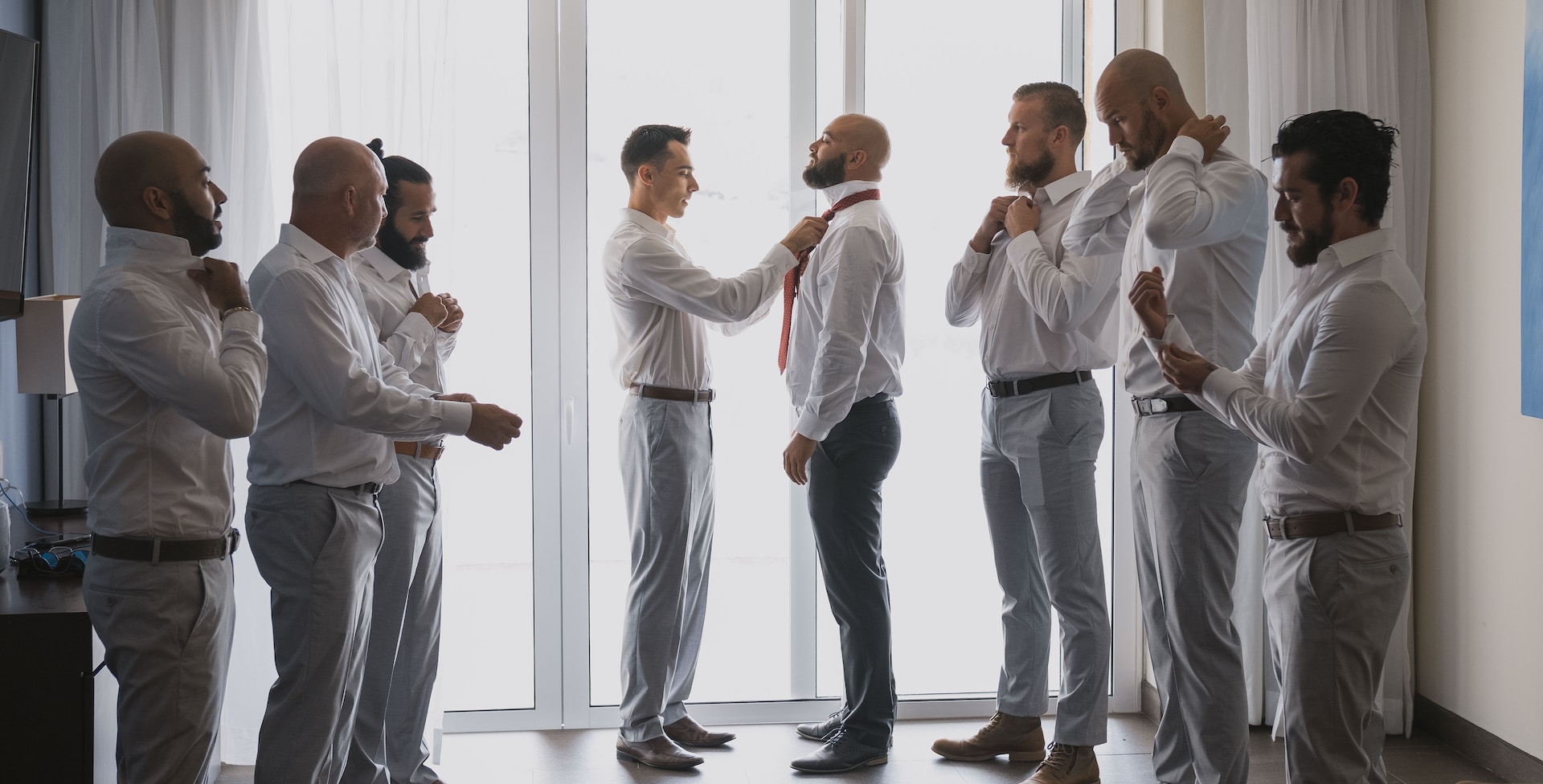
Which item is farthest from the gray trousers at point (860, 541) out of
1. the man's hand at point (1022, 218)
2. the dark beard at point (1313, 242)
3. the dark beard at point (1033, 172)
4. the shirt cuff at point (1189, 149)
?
the dark beard at point (1313, 242)

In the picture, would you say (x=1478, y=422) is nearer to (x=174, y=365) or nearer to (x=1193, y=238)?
(x=1193, y=238)

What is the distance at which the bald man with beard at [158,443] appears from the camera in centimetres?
204

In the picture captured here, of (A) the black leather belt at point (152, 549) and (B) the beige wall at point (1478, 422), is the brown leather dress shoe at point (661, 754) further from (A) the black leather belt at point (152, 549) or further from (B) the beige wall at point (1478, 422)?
(B) the beige wall at point (1478, 422)

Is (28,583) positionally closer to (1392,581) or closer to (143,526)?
(143,526)

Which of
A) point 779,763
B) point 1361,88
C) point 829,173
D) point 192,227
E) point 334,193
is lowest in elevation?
point 779,763

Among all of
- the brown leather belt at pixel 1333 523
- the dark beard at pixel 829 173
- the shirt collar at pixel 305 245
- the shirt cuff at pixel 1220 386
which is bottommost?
the brown leather belt at pixel 1333 523

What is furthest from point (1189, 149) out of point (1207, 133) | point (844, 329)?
point (844, 329)

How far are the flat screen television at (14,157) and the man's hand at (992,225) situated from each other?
8.01 ft

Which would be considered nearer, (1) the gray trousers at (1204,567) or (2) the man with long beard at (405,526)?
(1) the gray trousers at (1204,567)

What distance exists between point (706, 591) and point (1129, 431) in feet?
5.12

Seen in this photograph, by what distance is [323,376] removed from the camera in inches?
89.6

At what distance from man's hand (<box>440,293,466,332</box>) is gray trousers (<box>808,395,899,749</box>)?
3.48 feet

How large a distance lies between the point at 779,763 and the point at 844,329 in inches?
53.0

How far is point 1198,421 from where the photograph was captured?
8.34ft
